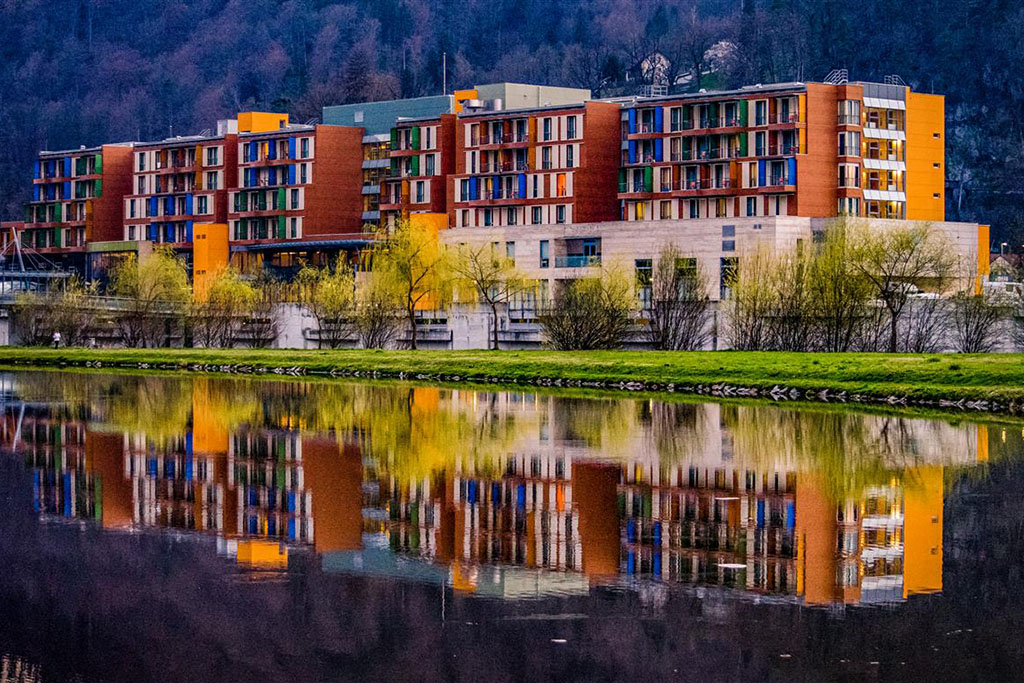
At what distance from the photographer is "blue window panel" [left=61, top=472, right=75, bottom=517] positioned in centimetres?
2993

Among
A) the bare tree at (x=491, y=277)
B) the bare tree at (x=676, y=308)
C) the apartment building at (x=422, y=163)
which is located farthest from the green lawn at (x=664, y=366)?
the apartment building at (x=422, y=163)

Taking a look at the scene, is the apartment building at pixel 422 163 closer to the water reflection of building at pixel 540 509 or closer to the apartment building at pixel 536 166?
the apartment building at pixel 536 166

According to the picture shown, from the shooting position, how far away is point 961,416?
54.3 metres

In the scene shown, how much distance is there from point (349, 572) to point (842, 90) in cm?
12237

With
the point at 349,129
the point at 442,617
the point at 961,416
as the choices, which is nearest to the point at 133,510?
the point at 442,617

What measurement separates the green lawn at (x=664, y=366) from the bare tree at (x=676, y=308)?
1010 cm

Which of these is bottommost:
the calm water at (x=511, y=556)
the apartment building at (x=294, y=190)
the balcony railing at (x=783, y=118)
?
the calm water at (x=511, y=556)

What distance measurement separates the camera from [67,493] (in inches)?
1267

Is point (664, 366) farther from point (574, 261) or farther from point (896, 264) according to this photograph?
point (574, 261)

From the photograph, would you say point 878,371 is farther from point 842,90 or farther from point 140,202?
point 140,202

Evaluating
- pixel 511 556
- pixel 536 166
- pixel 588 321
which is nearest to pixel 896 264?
pixel 588 321

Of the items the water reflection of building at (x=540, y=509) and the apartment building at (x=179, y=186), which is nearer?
the water reflection of building at (x=540, y=509)

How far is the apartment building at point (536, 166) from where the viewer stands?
499 ft

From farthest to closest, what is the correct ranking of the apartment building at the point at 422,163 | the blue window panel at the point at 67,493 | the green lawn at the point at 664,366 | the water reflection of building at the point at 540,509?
the apartment building at the point at 422,163 → the green lawn at the point at 664,366 → the blue window panel at the point at 67,493 → the water reflection of building at the point at 540,509
